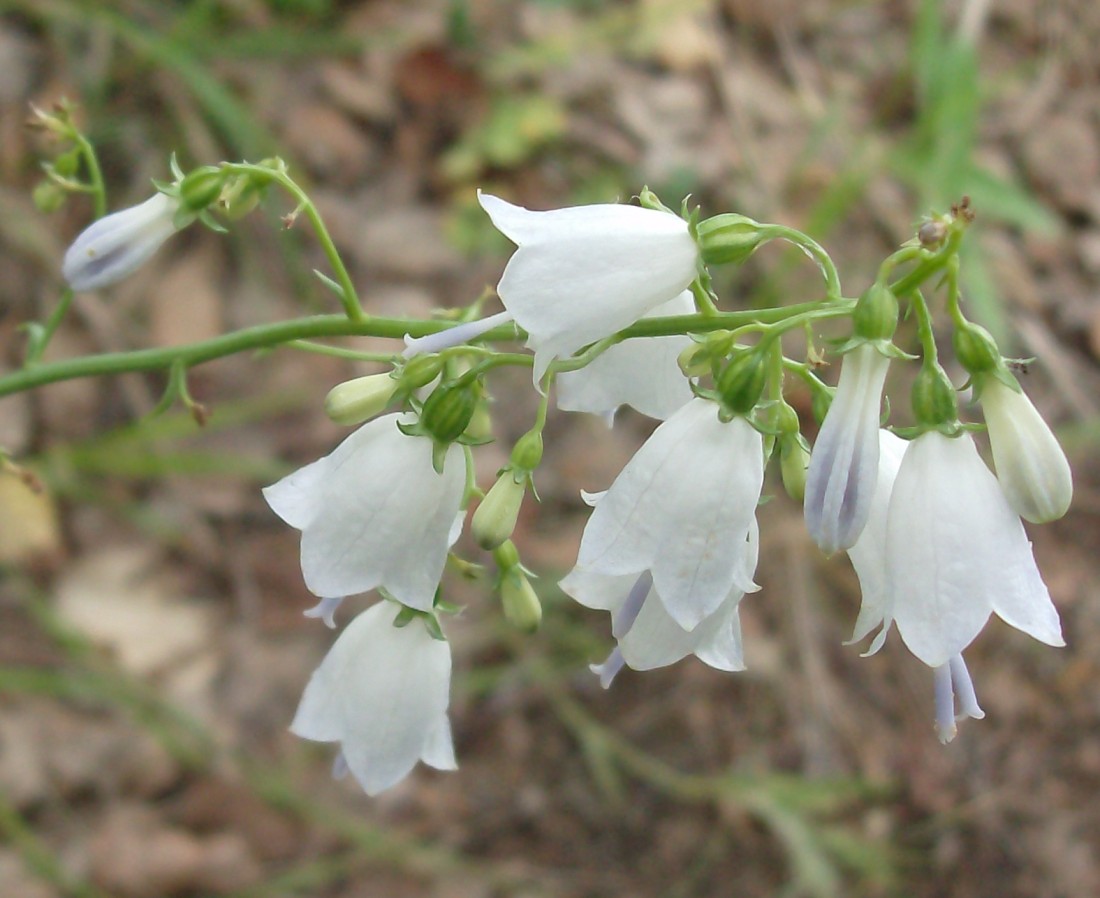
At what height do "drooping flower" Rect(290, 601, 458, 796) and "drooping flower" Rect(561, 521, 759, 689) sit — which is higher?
"drooping flower" Rect(561, 521, 759, 689)

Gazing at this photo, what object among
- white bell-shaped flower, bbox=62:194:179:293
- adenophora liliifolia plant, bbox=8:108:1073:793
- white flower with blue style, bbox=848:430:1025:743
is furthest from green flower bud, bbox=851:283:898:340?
white bell-shaped flower, bbox=62:194:179:293

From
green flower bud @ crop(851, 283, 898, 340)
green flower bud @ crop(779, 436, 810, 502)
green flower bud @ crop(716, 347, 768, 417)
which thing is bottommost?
green flower bud @ crop(779, 436, 810, 502)

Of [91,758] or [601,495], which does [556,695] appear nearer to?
[91,758]

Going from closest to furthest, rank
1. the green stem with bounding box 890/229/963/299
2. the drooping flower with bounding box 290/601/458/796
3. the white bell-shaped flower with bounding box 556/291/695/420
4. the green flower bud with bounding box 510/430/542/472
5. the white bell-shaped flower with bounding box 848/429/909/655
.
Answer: the green stem with bounding box 890/229/963/299, the white bell-shaped flower with bounding box 848/429/909/655, the green flower bud with bounding box 510/430/542/472, the white bell-shaped flower with bounding box 556/291/695/420, the drooping flower with bounding box 290/601/458/796

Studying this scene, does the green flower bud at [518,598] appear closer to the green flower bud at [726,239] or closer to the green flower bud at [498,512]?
the green flower bud at [498,512]

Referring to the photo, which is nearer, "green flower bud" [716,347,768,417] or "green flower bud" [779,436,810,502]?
"green flower bud" [716,347,768,417]

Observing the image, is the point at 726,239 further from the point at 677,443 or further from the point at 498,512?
the point at 498,512

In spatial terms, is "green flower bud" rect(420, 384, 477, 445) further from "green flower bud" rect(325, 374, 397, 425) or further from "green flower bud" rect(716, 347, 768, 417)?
"green flower bud" rect(716, 347, 768, 417)
